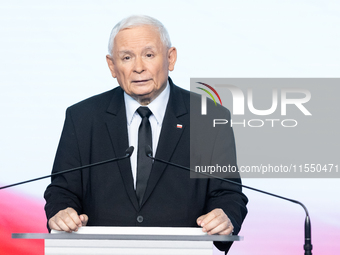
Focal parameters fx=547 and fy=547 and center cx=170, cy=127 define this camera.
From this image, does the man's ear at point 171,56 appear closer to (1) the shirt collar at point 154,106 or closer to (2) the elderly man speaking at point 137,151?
(2) the elderly man speaking at point 137,151

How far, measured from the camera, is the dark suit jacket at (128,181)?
2387mm

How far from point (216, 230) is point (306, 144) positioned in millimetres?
1768

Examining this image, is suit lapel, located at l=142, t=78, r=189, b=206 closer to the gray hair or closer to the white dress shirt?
the white dress shirt

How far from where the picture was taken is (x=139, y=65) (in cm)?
254

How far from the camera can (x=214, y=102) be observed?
284 centimetres

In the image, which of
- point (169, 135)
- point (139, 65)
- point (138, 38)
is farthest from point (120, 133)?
point (138, 38)

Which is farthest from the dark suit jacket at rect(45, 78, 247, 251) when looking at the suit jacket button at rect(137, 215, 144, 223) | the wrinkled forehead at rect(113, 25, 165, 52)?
the wrinkled forehead at rect(113, 25, 165, 52)

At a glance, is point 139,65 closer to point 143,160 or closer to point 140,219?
point 143,160

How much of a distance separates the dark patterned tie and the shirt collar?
0.21ft

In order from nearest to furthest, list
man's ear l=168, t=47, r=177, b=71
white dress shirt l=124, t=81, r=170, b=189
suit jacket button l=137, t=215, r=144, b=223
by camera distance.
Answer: suit jacket button l=137, t=215, r=144, b=223, white dress shirt l=124, t=81, r=170, b=189, man's ear l=168, t=47, r=177, b=71

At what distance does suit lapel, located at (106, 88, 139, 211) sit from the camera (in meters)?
2.41

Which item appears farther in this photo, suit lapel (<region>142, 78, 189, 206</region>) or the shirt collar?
the shirt collar

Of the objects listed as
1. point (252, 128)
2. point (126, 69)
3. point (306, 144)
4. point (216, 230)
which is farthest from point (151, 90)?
point (306, 144)

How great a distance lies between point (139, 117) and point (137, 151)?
19cm
